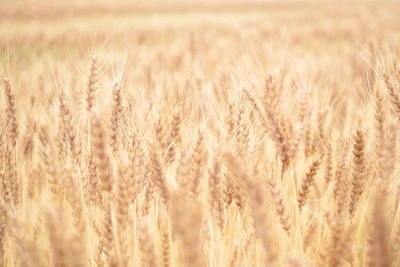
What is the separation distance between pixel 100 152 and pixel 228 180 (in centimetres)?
50

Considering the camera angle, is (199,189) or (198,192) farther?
(199,189)

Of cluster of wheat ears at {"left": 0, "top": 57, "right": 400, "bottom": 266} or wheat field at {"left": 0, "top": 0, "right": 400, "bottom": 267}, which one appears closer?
wheat field at {"left": 0, "top": 0, "right": 400, "bottom": 267}

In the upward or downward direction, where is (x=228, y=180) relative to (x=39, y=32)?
downward

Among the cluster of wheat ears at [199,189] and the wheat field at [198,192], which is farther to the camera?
the cluster of wheat ears at [199,189]

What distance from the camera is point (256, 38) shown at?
605 centimetres

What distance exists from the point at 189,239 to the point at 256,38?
19.6 ft

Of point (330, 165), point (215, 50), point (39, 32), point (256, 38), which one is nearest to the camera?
point (330, 165)

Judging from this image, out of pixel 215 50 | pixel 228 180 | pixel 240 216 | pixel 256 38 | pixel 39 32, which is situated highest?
pixel 39 32

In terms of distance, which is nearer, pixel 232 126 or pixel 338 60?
pixel 232 126

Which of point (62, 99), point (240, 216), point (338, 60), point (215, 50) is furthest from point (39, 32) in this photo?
point (240, 216)

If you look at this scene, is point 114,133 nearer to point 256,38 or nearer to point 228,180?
point 228,180

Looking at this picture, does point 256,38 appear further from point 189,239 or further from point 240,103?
point 189,239

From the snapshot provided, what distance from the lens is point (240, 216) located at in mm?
1102

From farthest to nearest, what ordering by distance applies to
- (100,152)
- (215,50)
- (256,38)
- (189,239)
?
(256,38) < (215,50) < (100,152) < (189,239)
